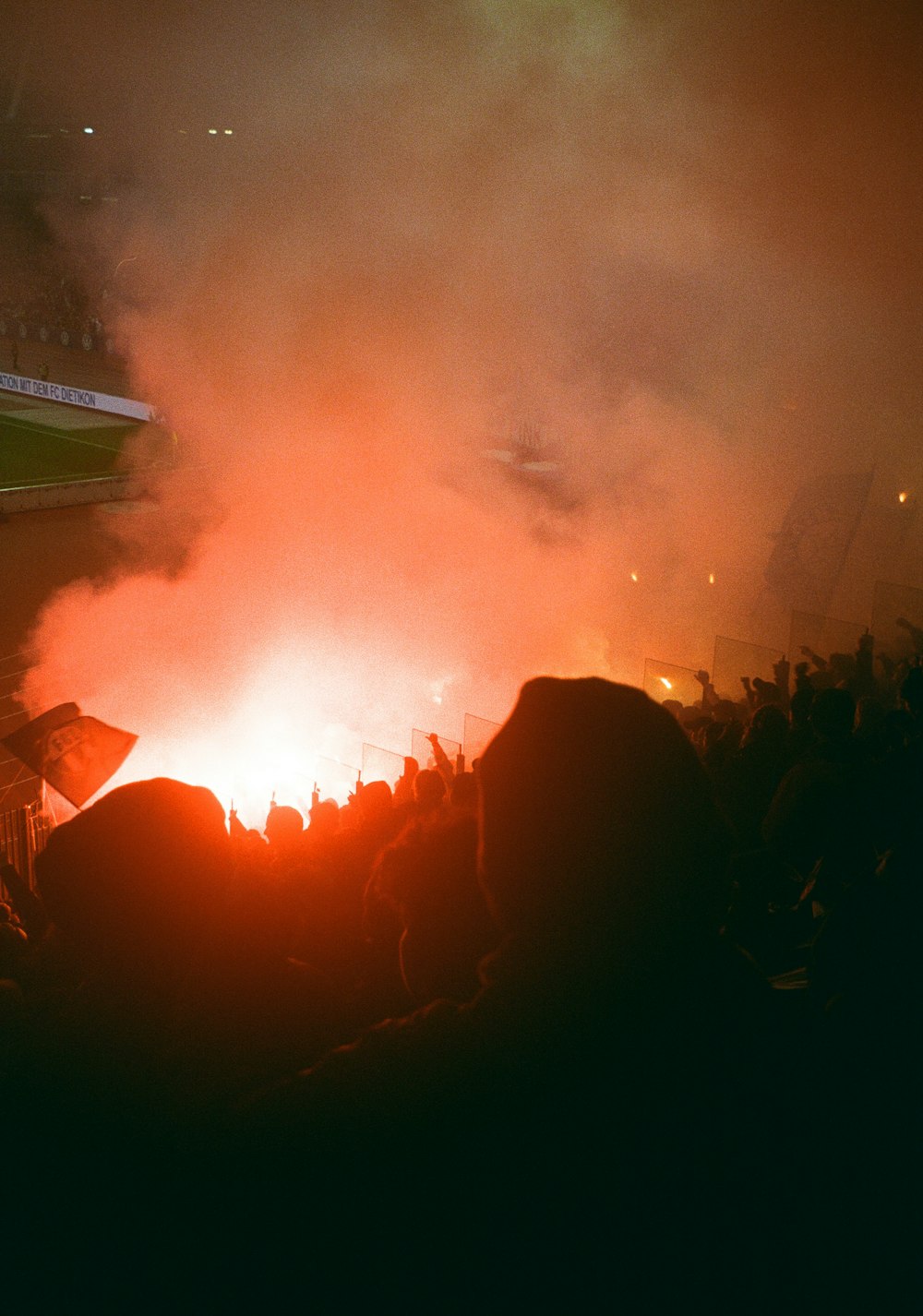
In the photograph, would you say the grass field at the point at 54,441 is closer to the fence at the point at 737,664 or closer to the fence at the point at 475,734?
the fence at the point at 475,734

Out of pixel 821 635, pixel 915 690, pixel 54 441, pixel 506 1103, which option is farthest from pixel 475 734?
pixel 54 441

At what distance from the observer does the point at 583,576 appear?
5.72m

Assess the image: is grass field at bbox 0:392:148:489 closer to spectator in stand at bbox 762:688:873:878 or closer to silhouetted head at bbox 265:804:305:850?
silhouetted head at bbox 265:804:305:850

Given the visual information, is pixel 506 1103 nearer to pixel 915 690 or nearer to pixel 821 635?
pixel 915 690

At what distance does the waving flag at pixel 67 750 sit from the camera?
2.56 meters

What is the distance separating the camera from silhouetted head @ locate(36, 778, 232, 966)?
2.88ft

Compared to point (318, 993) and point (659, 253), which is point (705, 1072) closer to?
point (318, 993)

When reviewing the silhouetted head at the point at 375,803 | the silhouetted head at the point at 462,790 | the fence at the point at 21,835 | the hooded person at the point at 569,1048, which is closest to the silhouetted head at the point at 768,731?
the silhouetted head at the point at 462,790

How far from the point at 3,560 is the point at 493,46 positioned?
16.9ft

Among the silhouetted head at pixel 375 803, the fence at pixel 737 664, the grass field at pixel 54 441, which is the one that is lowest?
the silhouetted head at pixel 375 803

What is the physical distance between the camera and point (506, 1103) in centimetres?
69

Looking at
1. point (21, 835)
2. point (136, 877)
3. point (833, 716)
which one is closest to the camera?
point (136, 877)

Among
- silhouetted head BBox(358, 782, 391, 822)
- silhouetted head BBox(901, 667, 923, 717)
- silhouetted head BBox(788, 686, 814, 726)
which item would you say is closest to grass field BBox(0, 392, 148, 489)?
silhouetted head BBox(358, 782, 391, 822)

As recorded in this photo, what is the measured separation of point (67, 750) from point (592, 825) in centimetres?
223
